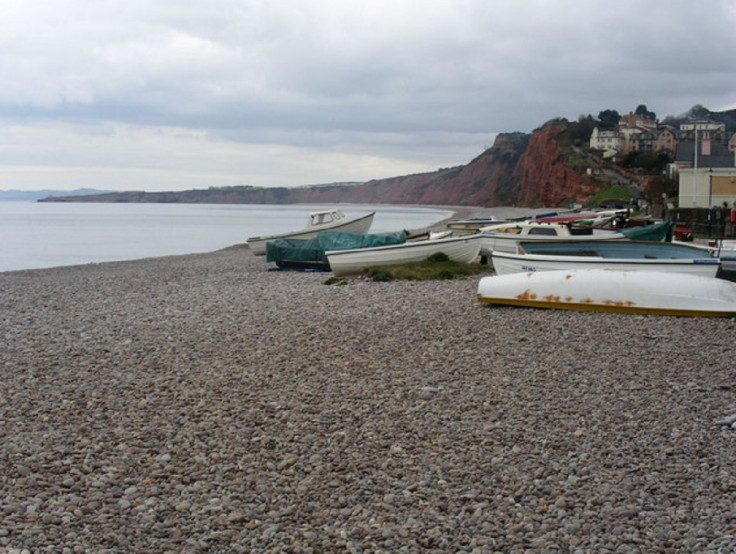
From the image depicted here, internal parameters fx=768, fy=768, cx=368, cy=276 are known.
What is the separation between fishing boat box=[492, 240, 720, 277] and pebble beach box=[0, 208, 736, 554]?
9.71 ft

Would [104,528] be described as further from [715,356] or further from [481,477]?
[715,356]

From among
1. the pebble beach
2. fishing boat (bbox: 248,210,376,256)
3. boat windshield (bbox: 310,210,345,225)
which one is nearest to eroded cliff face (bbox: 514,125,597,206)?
fishing boat (bbox: 248,210,376,256)

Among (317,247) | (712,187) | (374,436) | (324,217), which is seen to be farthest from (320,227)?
(712,187)

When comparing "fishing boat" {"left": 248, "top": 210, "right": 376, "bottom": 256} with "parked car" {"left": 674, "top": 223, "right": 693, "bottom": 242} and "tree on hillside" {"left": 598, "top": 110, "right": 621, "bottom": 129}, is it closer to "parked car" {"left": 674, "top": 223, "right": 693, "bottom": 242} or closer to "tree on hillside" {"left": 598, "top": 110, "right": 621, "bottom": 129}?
"parked car" {"left": 674, "top": 223, "right": 693, "bottom": 242}

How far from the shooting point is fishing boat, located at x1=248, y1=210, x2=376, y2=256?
32.7 m

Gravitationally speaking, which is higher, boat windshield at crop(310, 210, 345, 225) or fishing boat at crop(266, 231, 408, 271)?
boat windshield at crop(310, 210, 345, 225)

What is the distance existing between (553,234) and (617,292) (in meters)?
11.5

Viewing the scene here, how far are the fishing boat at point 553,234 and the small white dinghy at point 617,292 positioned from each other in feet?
23.9

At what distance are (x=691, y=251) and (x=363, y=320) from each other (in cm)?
916

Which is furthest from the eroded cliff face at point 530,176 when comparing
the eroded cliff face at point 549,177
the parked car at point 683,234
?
the parked car at point 683,234

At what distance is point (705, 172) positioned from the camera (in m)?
50.1

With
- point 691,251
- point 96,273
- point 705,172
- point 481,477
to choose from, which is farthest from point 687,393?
point 705,172

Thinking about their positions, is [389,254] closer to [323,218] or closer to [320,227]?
[320,227]

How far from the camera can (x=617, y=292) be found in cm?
1319
